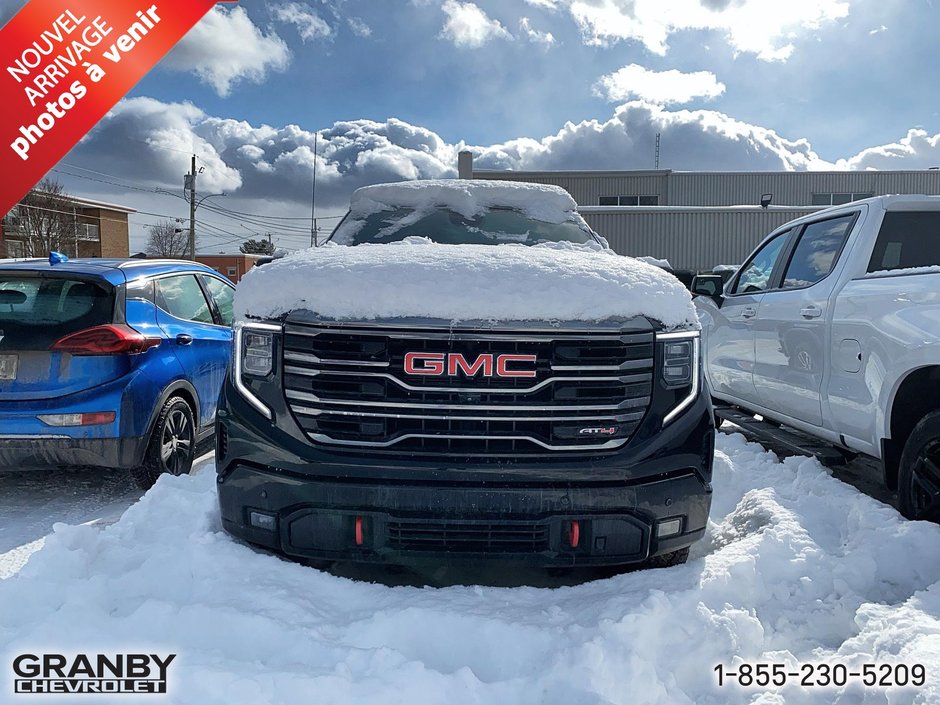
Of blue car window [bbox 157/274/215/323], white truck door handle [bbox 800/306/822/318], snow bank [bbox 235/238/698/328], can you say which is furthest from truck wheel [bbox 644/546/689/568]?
blue car window [bbox 157/274/215/323]

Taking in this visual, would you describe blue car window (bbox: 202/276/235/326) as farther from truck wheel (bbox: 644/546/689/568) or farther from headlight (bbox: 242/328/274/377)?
truck wheel (bbox: 644/546/689/568)

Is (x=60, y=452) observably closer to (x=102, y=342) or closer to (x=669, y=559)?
(x=102, y=342)

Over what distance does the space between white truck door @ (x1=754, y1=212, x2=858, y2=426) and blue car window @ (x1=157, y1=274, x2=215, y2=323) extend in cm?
440

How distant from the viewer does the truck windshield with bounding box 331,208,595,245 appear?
373 cm

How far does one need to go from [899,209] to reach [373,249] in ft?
10.9

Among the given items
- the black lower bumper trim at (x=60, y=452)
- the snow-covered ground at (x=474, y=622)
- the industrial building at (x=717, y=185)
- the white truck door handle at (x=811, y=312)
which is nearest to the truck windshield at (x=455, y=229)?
the white truck door handle at (x=811, y=312)

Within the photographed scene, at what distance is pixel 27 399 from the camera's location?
364cm

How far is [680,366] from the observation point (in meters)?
2.40

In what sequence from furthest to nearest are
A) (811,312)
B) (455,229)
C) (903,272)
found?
(811,312) → (455,229) → (903,272)

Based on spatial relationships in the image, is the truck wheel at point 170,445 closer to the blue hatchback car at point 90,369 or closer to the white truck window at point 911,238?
the blue hatchback car at point 90,369

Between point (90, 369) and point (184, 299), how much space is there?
119cm

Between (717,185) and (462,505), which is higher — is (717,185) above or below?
above

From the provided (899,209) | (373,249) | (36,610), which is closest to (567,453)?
(373,249)

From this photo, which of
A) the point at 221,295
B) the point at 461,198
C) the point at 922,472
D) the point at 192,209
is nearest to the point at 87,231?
the point at 192,209
